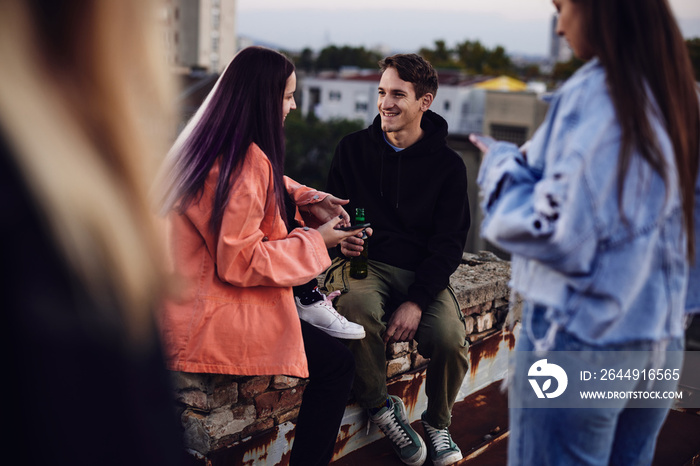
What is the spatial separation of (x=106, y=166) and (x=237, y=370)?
1603 mm

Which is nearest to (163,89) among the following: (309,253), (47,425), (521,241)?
(47,425)

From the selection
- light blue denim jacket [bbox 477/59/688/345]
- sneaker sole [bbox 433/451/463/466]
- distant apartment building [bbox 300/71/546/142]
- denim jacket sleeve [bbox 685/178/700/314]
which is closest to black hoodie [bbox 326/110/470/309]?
sneaker sole [bbox 433/451/463/466]

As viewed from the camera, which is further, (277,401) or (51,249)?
(277,401)

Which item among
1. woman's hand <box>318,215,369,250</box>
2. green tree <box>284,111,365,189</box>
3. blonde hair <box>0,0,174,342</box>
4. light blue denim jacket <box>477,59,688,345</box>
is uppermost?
blonde hair <box>0,0,174,342</box>

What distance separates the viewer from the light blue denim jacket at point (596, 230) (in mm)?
1365

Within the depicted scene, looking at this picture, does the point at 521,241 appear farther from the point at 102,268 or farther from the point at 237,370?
the point at 237,370

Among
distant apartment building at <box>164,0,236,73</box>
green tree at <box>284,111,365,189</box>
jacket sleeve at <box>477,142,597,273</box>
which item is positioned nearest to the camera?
jacket sleeve at <box>477,142,597,273</box>

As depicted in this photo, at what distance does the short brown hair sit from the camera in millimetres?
3197

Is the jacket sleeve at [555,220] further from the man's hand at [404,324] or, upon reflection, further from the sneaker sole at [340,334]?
the man's hand at [404,324]

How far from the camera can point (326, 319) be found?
2525 mm

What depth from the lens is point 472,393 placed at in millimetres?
3502

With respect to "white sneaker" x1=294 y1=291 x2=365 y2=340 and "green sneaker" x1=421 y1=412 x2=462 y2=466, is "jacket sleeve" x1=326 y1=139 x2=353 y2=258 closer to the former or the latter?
"white sneaker" x1=294 y1=291 x2=365 y2=340

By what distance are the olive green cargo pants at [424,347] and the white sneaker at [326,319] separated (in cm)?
16

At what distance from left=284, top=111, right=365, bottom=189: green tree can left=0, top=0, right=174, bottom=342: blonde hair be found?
38739 mm
